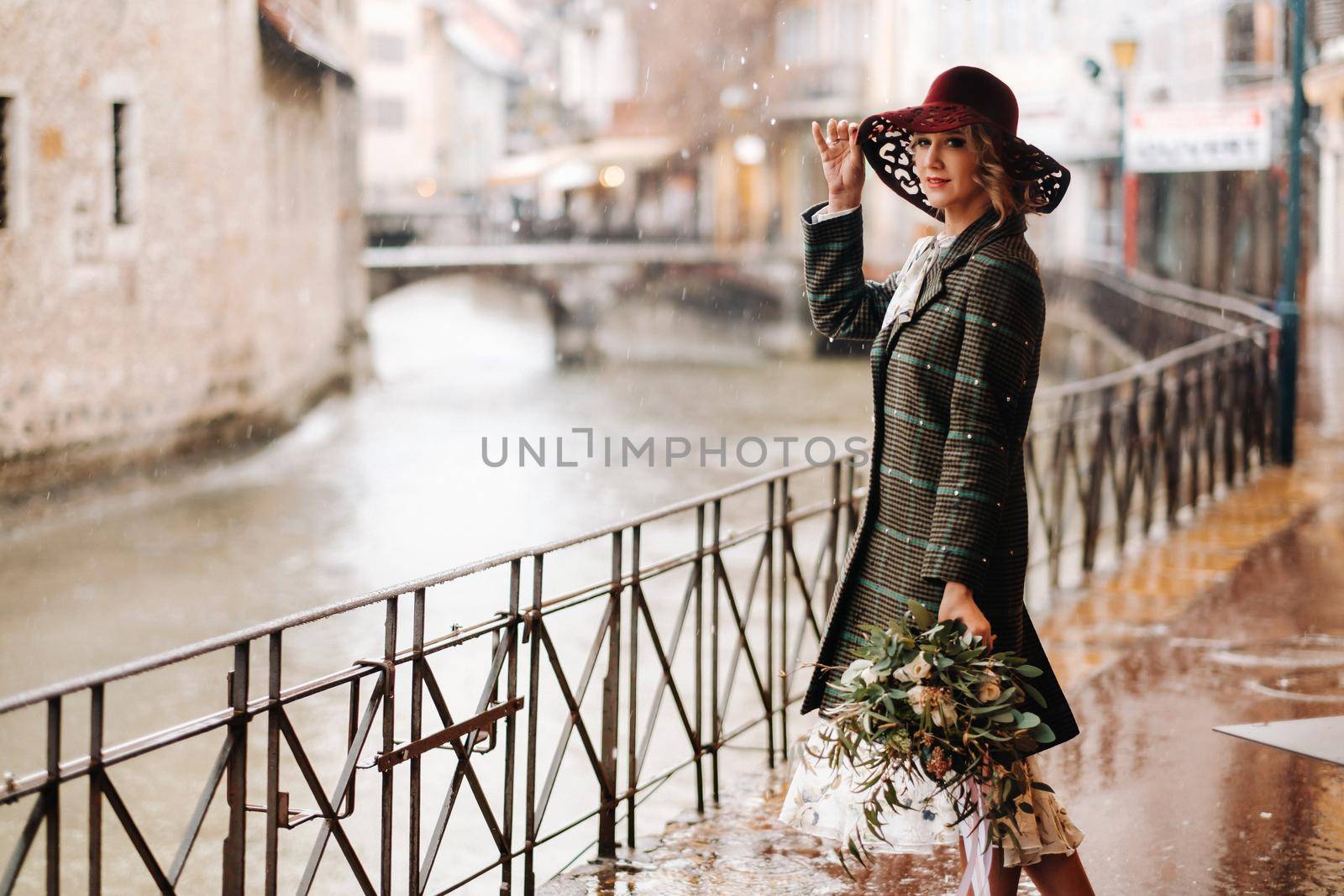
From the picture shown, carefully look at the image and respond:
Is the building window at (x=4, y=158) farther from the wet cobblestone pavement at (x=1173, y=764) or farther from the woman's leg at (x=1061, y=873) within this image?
the woman's leg at (x=1061, y=873)

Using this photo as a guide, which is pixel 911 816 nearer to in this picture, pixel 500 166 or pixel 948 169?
pixel 948 169

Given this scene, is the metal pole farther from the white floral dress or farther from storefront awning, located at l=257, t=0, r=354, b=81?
storefront awning, located at l=257, t=0, r=354, b=81

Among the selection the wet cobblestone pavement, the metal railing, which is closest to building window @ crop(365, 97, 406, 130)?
the metal railing

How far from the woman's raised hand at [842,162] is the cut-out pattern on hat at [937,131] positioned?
3 centimetres

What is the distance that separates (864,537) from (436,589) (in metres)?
10.8

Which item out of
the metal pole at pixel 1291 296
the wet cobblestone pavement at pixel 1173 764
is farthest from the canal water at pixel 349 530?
the metal pole at pixel 1291 296

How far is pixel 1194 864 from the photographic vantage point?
11.8 feet

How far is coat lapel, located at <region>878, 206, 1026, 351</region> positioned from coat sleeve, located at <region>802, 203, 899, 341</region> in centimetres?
23

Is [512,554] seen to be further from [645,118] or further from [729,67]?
[645,118]

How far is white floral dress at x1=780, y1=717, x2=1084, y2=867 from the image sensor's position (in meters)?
2.65

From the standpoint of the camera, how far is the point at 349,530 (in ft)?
56.4

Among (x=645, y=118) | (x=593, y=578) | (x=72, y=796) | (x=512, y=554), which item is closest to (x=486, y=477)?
(x=593, y=578)

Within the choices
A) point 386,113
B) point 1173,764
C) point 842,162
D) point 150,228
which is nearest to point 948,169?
point 842,162

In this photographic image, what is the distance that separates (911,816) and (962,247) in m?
0.93
